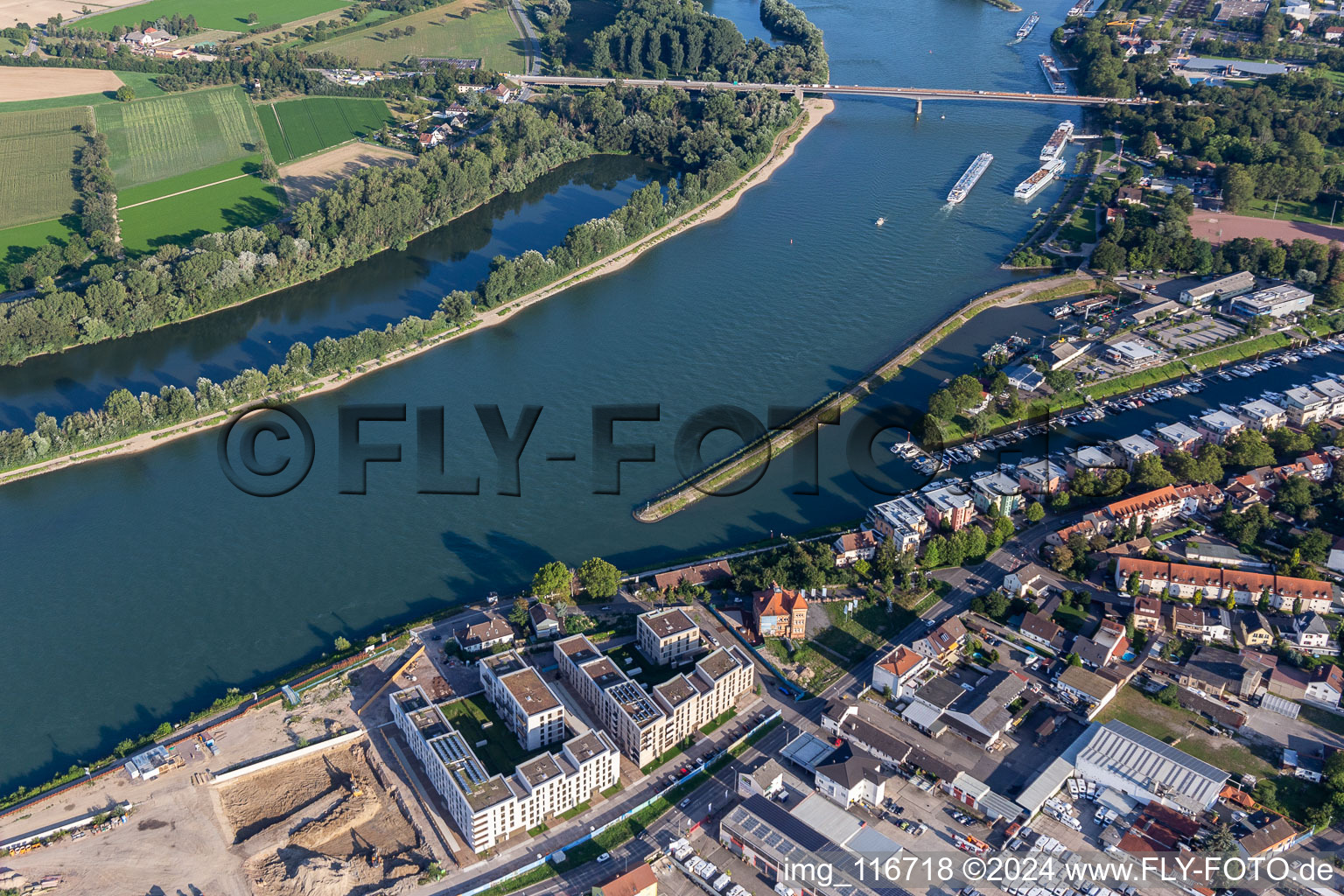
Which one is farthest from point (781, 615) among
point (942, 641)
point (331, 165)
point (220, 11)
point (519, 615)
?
point (220, 11)

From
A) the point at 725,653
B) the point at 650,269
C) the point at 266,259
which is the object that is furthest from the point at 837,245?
the point at 725,653

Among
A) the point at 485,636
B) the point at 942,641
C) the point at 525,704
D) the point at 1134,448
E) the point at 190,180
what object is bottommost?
the point at 942,641

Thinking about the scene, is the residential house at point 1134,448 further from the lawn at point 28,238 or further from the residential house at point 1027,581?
the lawn at point 28,238

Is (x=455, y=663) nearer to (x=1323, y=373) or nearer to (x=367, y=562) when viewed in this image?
(x=367, y=562)

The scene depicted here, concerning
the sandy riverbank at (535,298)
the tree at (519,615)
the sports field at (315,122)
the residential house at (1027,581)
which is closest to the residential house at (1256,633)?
the residential house at (1027,581)

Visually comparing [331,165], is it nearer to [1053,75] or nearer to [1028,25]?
[1053,75]

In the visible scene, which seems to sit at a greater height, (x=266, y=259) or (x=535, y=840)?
(x=266, y=259)
